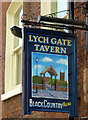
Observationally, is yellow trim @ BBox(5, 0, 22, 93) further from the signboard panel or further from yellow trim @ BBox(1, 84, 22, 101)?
the signboard panel

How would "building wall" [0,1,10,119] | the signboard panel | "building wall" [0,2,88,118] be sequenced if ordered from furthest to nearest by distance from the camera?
"building wall" [0,1,10,119], "building wall" [0,2,88,118], the signboard panel

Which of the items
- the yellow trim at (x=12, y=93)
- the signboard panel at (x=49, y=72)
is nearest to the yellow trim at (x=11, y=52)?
the yellow trim at (x=12, y=93)

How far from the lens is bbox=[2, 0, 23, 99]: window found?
13512 millimetres

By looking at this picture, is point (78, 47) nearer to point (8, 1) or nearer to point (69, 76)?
point (69, 76)

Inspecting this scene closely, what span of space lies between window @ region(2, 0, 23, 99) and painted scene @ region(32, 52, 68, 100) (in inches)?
172

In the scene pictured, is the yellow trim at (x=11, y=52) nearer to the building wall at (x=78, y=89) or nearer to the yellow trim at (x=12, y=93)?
the yellow trim at (x=12, y=93)

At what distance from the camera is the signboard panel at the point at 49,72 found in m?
8.53

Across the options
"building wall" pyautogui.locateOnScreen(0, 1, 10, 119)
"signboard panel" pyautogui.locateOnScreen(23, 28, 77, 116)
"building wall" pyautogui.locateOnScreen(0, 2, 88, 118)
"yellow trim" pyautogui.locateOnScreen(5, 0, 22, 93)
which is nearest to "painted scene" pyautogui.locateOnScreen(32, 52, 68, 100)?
"signboard panel" pyautogui.locateOnScreen(23, 28, 77, 116)

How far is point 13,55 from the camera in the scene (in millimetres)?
13859

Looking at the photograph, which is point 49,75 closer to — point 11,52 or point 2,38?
point 11,52

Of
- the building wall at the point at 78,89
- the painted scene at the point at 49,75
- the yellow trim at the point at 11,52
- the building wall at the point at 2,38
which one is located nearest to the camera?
the painted scene at the point at 49,75

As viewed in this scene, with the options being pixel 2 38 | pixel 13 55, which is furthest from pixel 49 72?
pixel 2 38

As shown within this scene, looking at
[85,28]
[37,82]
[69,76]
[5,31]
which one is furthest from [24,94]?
[5,31]

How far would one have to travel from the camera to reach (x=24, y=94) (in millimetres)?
8391
